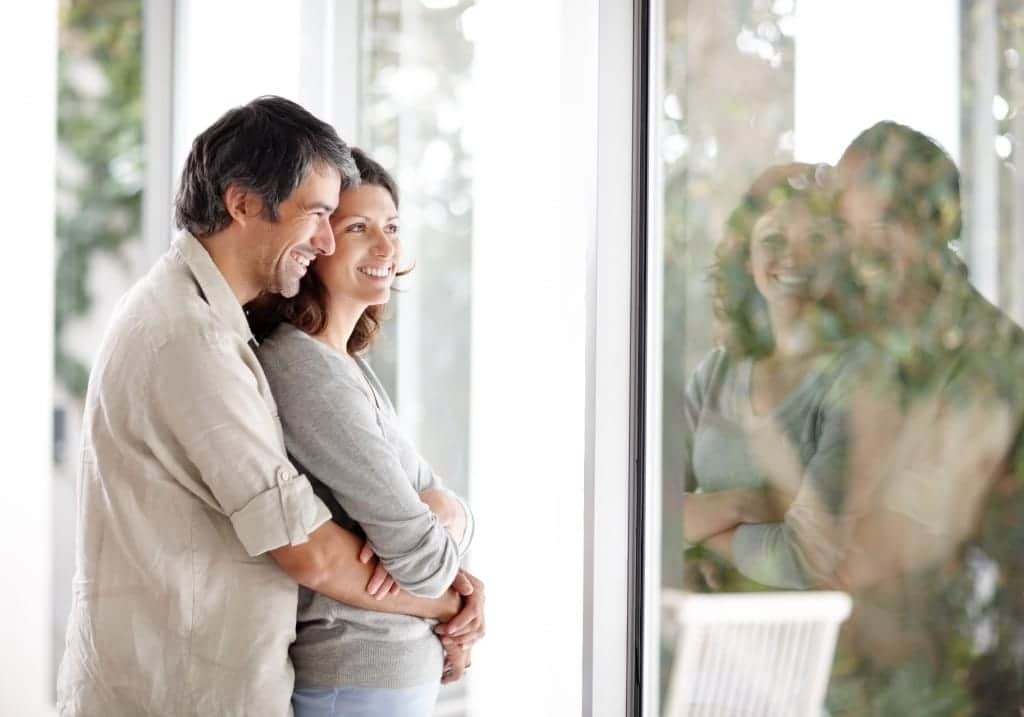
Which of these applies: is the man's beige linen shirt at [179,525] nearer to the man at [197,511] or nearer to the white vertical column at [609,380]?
the man at [197,511]

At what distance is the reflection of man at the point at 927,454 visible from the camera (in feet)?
5.03

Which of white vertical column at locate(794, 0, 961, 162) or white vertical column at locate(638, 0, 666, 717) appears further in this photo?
white vertical column at locate(638, 0, 666, 717)

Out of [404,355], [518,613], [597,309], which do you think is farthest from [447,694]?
[597,309]

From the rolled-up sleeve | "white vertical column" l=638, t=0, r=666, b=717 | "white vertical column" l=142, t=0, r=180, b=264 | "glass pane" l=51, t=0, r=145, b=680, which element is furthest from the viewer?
"white vertical column" l=142, t=0, r=180, b=264

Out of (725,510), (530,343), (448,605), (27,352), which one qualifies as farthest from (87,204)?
(725,510)

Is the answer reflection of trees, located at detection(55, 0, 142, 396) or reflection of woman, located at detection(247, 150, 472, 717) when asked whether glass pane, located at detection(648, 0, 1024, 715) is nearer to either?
reflection of woman, located at detection(247, 150, 472, 717)

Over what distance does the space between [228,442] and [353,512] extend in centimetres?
22

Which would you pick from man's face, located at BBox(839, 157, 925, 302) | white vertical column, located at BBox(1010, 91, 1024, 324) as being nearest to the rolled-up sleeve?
man's face, located at BBox(839, 157, 925, 302)

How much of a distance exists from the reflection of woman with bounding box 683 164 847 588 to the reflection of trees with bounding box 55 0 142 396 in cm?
187

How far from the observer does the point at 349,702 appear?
154cm

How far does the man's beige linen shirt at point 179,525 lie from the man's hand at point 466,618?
0.28m

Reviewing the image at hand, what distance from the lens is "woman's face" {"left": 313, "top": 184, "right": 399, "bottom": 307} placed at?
1.71m

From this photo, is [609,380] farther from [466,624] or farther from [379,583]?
[379,583]

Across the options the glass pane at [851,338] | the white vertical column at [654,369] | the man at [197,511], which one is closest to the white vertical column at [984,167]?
the glass pane at [851,338]
